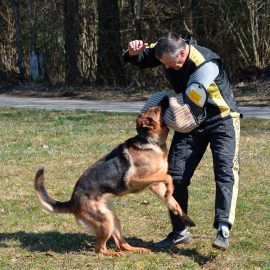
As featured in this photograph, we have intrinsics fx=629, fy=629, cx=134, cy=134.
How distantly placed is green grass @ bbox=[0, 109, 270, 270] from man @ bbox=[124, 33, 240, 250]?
0.46m

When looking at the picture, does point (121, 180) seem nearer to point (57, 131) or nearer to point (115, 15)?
point (57, 131)

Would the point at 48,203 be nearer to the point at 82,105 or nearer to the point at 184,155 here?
the point at 184,155

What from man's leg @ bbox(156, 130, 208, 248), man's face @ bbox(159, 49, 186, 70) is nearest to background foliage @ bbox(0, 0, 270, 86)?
man's leg @ bbox(156, 130, 208, 248)

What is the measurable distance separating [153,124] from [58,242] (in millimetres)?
1500

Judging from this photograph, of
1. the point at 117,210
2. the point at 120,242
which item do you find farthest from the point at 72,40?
the point at 120,242

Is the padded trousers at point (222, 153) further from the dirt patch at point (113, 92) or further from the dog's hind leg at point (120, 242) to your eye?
the dirt patch at point (113, 92)

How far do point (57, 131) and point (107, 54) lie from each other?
12.5 m

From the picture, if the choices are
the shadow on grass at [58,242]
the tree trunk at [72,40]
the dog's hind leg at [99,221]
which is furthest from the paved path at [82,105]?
the dog's hind leg at [99,221]

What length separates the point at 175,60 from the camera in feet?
16.8

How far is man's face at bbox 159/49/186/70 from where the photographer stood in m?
5.10

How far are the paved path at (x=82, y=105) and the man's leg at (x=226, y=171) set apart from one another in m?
8.88

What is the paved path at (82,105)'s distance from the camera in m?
15.3

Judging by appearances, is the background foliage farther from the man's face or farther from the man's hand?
the man's face

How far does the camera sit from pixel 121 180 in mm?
5441
